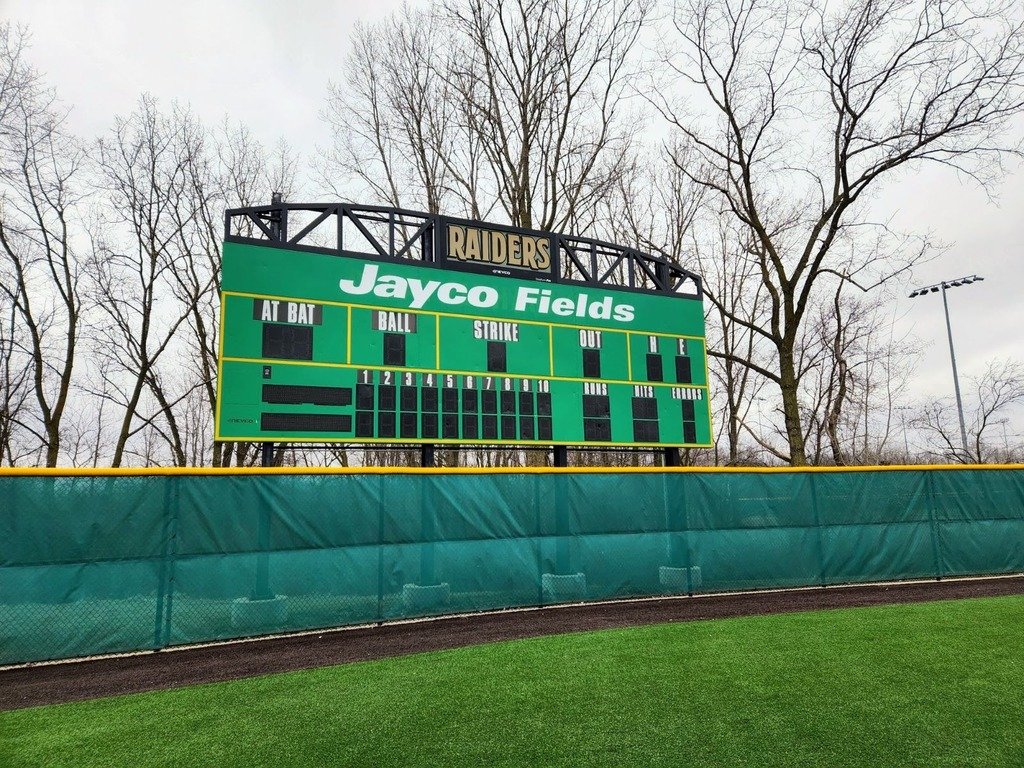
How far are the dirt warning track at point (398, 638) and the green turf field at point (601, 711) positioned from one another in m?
0.48

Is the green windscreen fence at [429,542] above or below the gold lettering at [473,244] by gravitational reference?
below

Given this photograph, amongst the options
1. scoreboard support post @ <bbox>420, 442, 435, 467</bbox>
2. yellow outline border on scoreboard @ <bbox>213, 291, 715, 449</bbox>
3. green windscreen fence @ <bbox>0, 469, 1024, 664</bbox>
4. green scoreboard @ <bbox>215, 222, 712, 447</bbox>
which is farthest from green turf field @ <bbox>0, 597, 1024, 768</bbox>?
green scoreboard @ <bbox>215, 222, 712, 447</bbox>

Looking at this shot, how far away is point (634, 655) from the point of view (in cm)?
585

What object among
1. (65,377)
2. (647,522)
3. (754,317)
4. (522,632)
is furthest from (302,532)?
(754,317)

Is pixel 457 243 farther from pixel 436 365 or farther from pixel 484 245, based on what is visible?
pixel 436 365

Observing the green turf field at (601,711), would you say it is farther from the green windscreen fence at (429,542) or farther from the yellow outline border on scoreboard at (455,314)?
the yellow outline border on scoreboard at (455,314)

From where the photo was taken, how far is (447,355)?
1009 cm

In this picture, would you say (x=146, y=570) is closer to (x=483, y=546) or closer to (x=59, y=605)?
(x=59, y=605)

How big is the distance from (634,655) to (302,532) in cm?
394

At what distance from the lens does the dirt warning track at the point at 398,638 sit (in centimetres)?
564

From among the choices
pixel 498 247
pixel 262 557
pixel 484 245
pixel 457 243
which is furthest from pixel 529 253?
pixel 262 557

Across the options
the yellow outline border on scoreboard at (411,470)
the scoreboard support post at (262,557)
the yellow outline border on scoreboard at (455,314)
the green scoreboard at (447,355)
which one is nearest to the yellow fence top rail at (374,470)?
the yellow outline border on scoreboard at (411,470)

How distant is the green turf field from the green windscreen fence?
5.22 ft

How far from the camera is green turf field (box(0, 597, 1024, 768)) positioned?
148 inches
